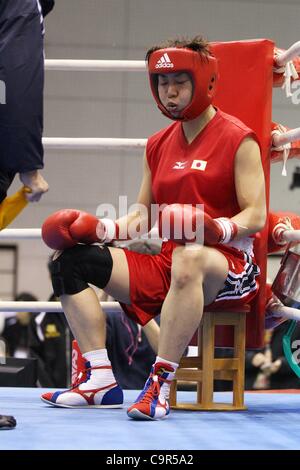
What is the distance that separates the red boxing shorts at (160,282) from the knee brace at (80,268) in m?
0.08

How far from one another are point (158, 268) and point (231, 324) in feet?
0.84

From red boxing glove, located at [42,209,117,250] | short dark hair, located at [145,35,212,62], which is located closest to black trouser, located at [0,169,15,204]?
red boxing glove, located at [42,209,117,250]

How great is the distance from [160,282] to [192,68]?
58 centimetres

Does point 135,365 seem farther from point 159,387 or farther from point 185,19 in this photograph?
point 185,19

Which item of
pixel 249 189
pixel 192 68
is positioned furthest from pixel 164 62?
pixel 249 189

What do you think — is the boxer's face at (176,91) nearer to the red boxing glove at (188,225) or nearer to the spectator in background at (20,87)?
the red boxing glove at (188,225)

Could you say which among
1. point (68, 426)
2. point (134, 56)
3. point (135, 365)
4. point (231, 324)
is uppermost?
point (134, 56)

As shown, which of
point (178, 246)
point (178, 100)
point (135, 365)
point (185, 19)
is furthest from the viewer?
point (185, 19)

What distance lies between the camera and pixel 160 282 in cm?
235

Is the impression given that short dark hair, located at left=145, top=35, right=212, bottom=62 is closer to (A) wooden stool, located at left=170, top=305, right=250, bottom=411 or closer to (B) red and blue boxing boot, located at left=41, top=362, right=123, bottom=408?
(A) wooden stool, located at left=170, top=305, right=250, bottom=411

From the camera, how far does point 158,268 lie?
2.37 m

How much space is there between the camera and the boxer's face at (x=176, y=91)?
2355 millimetres

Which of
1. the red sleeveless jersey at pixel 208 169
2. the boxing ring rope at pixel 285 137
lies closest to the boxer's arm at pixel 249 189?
the red sleeveless jersey at pixel 208 169
